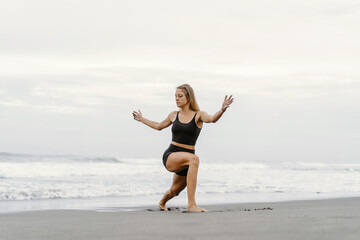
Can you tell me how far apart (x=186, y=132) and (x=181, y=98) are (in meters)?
0.46

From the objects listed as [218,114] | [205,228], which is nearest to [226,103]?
[218,114]

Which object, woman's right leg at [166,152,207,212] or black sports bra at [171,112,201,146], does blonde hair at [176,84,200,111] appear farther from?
woman's right leg at [166,152,207,212]

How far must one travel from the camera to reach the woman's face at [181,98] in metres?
6.79

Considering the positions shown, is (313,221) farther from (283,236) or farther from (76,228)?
(76,228)

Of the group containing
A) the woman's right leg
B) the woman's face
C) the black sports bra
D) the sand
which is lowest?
the sand

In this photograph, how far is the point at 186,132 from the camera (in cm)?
673

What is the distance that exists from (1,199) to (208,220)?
6.70 m

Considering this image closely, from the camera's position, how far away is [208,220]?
15.9 feet

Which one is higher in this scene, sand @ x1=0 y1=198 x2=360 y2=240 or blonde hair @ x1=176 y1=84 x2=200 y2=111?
blonde hair @ x1=176 y1=84 x2=200 y2=111

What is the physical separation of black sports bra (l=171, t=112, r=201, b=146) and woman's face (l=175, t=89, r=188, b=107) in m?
0.24

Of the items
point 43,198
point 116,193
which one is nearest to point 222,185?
point 116,193

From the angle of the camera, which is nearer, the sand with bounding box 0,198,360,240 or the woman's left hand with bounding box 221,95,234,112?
the sand with bounding box 0,198,360,240

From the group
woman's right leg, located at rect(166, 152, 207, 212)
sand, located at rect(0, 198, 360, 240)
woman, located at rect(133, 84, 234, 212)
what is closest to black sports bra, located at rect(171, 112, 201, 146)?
woman, located at rect(133, 84, 234, 212)

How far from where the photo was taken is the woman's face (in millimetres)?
6793
